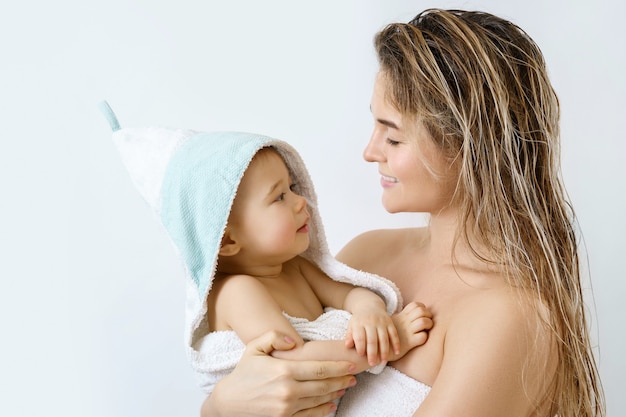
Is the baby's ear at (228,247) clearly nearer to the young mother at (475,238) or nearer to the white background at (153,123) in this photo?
the young mother at (475,238)

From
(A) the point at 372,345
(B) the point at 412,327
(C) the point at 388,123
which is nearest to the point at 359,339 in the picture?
(A) the point at 372,345

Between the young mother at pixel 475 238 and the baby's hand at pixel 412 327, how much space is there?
24 mm

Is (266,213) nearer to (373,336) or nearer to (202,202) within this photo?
(202,202)

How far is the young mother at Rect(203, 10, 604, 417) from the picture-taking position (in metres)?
1.80

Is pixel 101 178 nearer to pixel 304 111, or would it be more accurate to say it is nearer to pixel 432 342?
pixel 304 111

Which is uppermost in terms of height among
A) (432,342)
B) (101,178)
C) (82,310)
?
(101,178)

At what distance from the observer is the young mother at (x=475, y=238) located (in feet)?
5.91

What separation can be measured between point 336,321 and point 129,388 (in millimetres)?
1096

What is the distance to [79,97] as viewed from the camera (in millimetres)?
2879

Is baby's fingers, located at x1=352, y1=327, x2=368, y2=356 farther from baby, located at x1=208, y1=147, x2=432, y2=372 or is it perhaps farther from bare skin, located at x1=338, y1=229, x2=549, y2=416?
bare skin, located at x1=338, y1=229, x2=549, y2=416

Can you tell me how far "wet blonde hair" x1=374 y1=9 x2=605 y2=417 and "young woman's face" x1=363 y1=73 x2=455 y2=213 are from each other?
3 centimetres

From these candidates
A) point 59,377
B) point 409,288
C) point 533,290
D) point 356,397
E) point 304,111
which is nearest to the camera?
point 533,290

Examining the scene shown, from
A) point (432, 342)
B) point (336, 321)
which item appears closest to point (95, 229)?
point (336, 321)

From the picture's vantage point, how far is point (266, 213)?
77.6 inches
